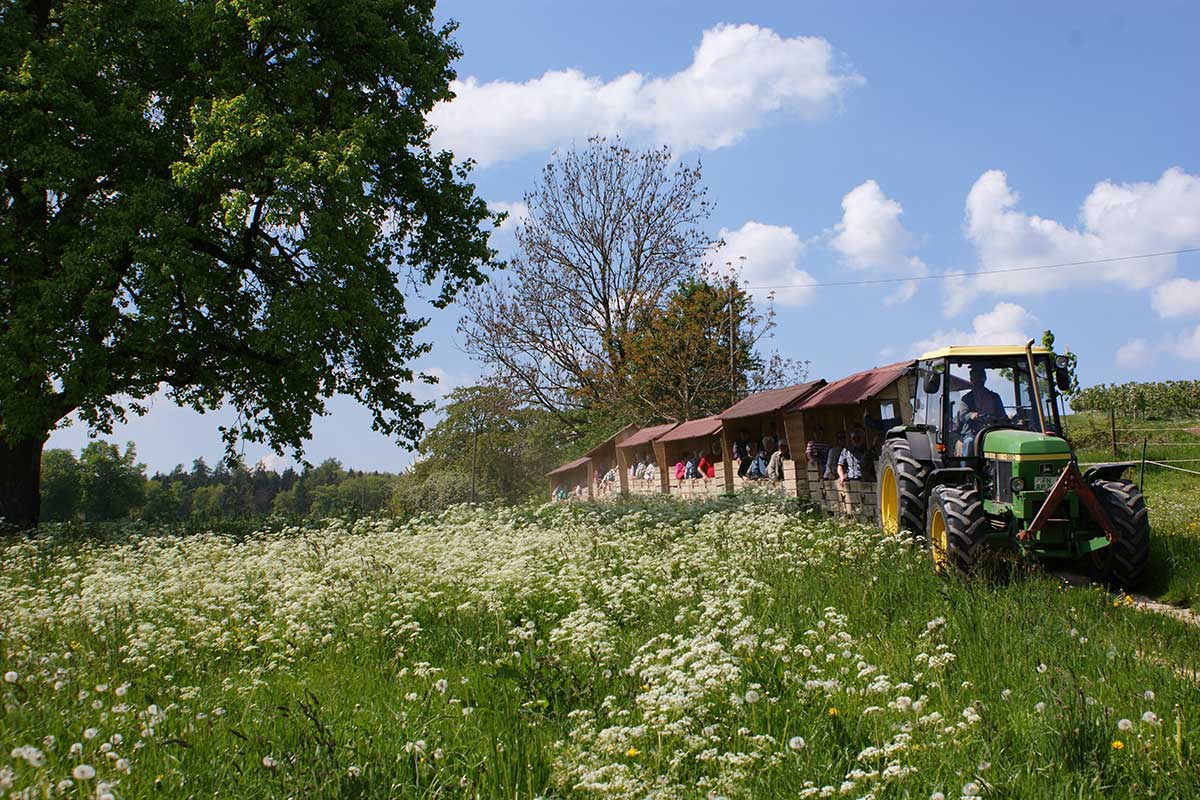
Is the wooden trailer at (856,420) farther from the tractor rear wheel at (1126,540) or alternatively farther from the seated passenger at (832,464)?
→ the tractor rear wheel at (1126,540)

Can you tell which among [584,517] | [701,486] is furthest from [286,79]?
[701,486]

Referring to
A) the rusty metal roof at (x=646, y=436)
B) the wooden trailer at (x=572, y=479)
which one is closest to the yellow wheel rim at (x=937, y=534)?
the rusty metal roof at (x=646, y=436)

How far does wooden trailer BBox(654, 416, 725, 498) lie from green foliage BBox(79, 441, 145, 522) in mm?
51435

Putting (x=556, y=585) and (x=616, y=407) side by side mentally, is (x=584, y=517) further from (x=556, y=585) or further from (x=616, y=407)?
(x=616, y=407)

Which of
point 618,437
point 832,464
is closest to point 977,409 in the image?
point 832,464

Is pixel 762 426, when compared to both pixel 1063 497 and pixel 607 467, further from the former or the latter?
pixel 607 467

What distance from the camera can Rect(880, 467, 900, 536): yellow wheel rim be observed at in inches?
484

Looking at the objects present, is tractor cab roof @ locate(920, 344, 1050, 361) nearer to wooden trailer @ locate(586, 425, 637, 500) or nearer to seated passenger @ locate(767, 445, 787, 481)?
seated passenger @ locate(767, 445, 787, 481)

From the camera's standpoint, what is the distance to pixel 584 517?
14227mm

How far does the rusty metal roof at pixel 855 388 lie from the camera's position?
16359 mm

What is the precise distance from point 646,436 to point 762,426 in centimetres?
886

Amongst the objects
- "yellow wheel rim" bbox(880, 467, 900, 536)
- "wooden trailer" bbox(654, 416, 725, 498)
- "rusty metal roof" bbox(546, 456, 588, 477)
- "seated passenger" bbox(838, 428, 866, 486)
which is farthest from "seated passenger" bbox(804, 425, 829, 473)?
"rusty metal roof" bbox(546, 456, 588, 477)

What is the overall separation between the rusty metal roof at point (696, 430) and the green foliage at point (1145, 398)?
1848 cm

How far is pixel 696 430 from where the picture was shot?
2647 cm
